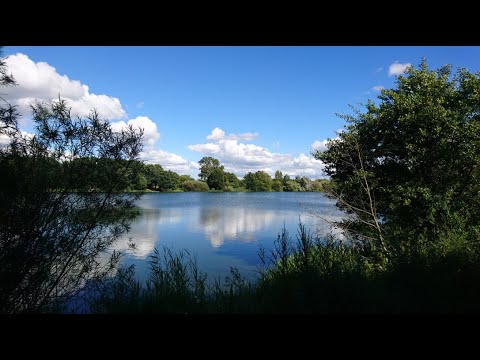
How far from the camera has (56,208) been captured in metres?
2.93

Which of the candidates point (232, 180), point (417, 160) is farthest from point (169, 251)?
point (232, 180)

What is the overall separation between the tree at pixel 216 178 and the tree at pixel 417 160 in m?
29.3

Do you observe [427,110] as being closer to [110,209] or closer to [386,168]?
[386,168]

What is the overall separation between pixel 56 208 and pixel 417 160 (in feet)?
20.1

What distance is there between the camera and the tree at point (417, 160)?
543 centimetres

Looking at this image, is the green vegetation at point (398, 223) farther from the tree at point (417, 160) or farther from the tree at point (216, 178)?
the tree at point (216, 178)

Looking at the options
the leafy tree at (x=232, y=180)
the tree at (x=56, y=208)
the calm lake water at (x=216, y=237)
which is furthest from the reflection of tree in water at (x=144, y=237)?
the leafy tree at (x=232, y=180)

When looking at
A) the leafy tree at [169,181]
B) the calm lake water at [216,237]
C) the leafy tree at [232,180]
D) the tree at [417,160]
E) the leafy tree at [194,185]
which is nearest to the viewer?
the tree at [417,160]

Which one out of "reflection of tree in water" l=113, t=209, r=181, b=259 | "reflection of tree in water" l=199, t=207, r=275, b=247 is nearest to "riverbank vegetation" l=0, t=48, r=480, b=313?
"reflection of tree in water" l=113, t=209, r=181, b=259

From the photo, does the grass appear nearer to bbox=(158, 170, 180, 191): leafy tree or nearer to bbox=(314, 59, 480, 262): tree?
bbox=(314, 59, 480, 262): tree

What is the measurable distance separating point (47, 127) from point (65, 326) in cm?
245
